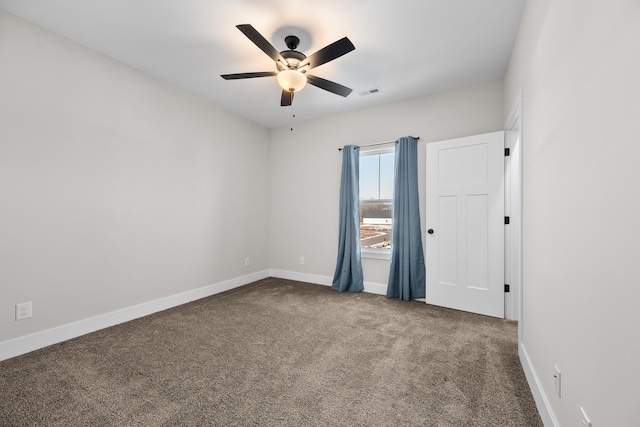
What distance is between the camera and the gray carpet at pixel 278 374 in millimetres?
1619

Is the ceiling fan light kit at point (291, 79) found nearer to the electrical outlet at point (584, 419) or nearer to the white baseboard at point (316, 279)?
the electrical outlet at point (584, 419)

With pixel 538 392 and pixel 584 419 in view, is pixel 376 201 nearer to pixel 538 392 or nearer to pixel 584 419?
pixel 538 392

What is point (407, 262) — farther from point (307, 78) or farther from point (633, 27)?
point (633, 27)

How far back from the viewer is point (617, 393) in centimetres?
89

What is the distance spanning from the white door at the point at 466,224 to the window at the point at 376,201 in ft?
2.20

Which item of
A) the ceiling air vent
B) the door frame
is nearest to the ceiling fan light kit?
the ceiling air vent

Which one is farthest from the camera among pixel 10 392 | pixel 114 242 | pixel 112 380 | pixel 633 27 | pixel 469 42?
pixel 114 242

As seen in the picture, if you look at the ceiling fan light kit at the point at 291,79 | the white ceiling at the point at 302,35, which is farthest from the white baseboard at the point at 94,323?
the ceiling fan light kit at the point at 291,79

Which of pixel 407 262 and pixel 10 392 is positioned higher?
pixel 407 262

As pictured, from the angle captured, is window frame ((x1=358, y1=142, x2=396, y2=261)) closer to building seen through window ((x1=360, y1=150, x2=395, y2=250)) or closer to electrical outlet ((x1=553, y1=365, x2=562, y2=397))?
building seen through window ((x1=360, y1=150, x2=395, y2=250))

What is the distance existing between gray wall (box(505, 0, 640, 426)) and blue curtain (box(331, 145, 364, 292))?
244 centimetres

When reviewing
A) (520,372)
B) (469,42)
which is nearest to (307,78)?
(469,42)

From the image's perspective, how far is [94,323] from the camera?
276 centimetres

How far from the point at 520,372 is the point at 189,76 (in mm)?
4114
